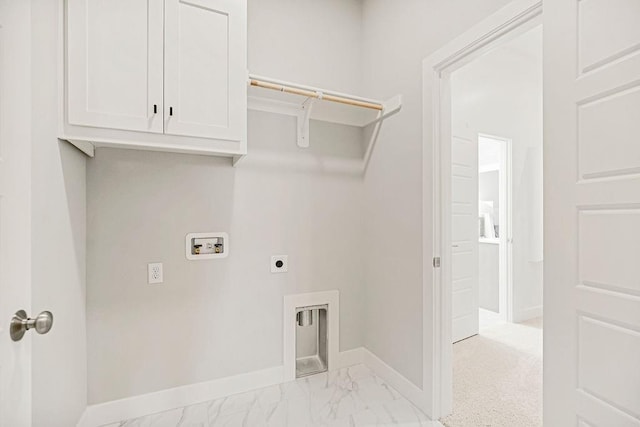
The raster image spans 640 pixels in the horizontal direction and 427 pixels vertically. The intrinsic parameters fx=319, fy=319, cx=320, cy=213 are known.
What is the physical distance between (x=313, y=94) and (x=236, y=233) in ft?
3.39

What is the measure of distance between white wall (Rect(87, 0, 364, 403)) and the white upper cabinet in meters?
0.43

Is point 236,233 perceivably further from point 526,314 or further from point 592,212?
point 526,314

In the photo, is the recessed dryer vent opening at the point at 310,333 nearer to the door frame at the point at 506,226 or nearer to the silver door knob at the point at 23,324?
the silver door knob at the point at 23,324

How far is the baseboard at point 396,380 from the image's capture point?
6.39 feet

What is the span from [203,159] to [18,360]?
1337 millimetres

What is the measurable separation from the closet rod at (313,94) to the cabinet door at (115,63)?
22.2 inches

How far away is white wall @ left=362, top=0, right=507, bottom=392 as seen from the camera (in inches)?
75.5

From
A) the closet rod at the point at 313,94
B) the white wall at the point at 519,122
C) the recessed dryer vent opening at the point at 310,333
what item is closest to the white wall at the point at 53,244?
the closet rod at the point at 313,94

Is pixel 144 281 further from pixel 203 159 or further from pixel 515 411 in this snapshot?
pixel 515 411

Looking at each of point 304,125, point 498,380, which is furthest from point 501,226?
point 304,125

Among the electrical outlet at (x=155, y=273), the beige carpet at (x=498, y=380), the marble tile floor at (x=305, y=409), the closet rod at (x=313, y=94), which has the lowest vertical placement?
the beige carpet at (x=498, y=380)

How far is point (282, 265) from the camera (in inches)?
89.0

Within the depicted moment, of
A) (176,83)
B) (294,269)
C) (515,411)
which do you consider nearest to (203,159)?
(176,83)

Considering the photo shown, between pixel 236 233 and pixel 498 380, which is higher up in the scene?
pixel 236 233
